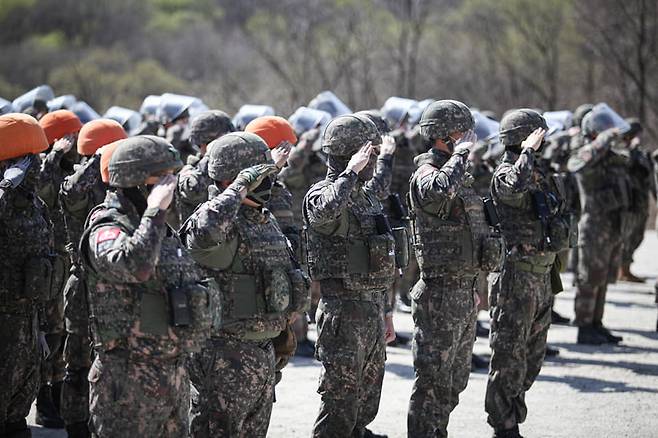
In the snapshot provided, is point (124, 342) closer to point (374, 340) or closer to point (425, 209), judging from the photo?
point (374, 340)

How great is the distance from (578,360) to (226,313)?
657cm

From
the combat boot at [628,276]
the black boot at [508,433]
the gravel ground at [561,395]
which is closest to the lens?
the black boot at [508,433]

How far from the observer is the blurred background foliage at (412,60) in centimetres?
3012

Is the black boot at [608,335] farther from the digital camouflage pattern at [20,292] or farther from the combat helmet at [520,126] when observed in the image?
the digital camouflage pattern at [20,292]

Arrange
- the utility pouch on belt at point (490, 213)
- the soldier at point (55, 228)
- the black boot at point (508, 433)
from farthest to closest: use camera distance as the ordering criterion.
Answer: the soldier at point (55, 228)
the black boot at point (508, 433)
the utility pouch on belt at point (490, 213)

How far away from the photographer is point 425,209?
24.2 ft

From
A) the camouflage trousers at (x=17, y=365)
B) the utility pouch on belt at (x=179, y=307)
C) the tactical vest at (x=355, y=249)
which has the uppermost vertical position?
the tactical vest at (x=355, y=249)

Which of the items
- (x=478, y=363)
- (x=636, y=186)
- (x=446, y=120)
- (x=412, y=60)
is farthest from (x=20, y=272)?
(x=412, y=60)

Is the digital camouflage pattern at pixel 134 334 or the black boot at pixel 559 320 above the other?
the digital camouflage pattern at pixel 134 334

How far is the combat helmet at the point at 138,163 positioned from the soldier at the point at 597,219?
7.82m

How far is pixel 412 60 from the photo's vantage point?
116 feet

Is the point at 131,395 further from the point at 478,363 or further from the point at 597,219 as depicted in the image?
the point at 597,219

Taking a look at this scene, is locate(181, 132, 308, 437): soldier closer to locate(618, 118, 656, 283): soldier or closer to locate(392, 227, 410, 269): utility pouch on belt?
locate(392, 227, 410, 269): utility pouch on belt

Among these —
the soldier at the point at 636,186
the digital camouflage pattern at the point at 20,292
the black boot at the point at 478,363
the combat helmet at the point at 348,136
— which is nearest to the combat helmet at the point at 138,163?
the combat helmet at the point at 348,136
